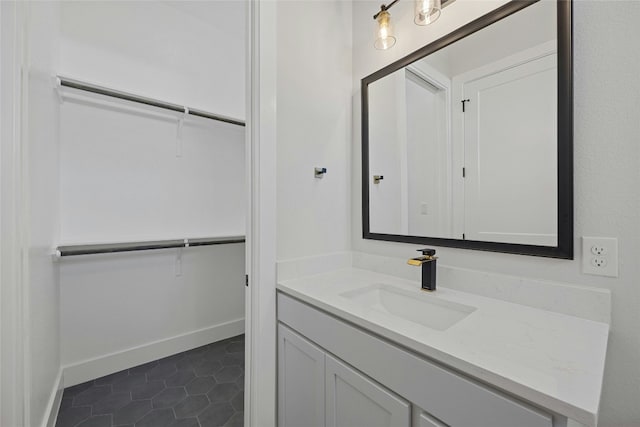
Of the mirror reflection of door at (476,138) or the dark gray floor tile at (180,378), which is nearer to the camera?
the mirror reflection of door at (476,138)

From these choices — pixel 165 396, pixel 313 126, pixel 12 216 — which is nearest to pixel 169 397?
pixel 165 396

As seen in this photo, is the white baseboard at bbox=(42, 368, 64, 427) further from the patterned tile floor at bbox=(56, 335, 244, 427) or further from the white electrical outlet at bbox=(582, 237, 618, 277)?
the white electrical outlet at bbox=(582, 237, 618, 277)

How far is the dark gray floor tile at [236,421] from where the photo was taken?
1463 millimetres

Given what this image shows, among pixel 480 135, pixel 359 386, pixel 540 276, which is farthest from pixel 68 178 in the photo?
pixel 540 276

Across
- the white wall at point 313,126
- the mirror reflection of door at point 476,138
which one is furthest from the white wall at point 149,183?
the mirror reflection of door at point 476,138

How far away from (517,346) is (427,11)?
4.10 feet

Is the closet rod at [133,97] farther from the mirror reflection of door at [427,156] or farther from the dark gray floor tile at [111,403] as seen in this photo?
the dark gray floor tile at [111,403]

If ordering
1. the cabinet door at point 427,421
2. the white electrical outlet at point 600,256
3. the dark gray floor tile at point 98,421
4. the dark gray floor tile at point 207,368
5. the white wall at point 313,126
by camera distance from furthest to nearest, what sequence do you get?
the dark gray floor tile at point 207,368 < the dark gray floor tile at point 98,421 < the white wall at point 313,126 < the white electrical outlet at point 600,256 < the cabinet door at point 427,421

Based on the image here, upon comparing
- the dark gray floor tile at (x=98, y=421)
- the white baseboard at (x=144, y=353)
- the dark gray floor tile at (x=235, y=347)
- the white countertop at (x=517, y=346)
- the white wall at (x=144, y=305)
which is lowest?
the dark gray floor tile at (x=235, y=347)

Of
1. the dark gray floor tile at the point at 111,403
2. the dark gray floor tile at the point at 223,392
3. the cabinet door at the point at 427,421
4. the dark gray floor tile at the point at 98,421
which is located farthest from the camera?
the dark gray floor tile at the point at 223,392

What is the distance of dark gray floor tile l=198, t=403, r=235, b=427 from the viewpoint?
1477mm

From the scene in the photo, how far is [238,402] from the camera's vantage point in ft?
5.38

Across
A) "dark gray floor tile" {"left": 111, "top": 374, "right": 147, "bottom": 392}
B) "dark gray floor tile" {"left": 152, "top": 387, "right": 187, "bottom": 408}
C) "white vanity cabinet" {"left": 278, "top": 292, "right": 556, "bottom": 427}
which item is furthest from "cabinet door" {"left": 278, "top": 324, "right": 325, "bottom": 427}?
"dark gray floor tile" {"left": 111, "top": 374, "right": 147, "bottom": 392}

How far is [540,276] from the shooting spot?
94cm
